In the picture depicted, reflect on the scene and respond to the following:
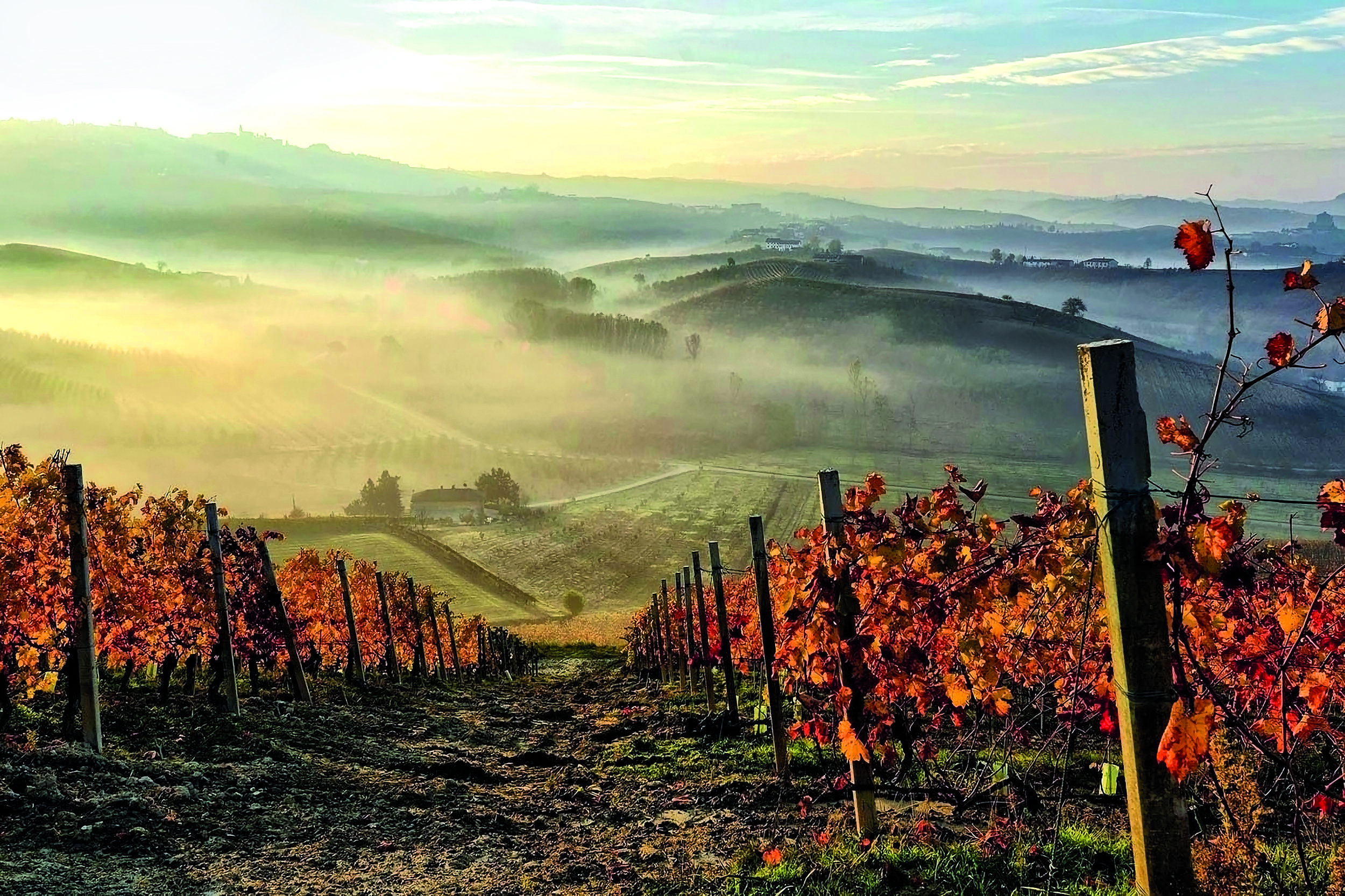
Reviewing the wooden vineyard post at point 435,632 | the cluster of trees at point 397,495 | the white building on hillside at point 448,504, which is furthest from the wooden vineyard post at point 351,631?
the cluster of trees at point 397,495

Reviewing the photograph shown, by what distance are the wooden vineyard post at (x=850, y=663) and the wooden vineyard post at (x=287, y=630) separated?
43.8ft

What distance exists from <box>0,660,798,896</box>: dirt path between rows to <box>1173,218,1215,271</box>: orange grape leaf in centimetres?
514

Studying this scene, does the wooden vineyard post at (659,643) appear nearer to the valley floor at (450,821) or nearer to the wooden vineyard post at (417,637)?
the wooden vineyard post at (417,637)

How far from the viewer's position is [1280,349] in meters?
3.91

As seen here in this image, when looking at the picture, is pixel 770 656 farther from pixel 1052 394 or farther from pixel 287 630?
pixel 1052 394

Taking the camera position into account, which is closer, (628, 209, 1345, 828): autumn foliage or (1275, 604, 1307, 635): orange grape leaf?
(628, 209, 1345, 828): autumn foliage

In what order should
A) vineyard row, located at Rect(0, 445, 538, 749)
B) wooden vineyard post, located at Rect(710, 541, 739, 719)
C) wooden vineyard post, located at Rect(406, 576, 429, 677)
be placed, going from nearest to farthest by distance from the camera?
vineyard row, located at Rect(0, 445, 538, 749) < wooden vineyard post, located at Rect(710, 541, 739, 719) < wooden vineyard post, located at Rect(406, 576, 429, 677)

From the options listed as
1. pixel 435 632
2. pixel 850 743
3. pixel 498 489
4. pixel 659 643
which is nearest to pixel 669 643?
pixel 659 643

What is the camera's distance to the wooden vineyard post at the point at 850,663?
21.2ft

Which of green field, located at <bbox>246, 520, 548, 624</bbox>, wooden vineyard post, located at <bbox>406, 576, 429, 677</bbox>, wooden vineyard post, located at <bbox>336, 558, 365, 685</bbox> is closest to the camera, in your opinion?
wooden vineyard post, located at <bbox>336, 558, 365, 685</bbox>

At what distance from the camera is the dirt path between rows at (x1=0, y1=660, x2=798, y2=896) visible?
746 centimetres

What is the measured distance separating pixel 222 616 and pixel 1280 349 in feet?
49.1

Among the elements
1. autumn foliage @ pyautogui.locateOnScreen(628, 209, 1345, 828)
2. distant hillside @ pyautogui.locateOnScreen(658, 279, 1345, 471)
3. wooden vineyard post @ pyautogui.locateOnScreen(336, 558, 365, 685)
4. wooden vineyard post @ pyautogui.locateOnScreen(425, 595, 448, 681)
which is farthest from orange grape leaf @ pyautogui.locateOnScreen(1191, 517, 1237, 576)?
distant hillside @ pyautogui.locateOnScreen(658, 279, 1345, 471)

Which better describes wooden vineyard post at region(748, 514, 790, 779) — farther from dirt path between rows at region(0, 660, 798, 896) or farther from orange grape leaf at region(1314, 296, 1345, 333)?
orange grape leaf at region(1314, 296, 1345, 333)
